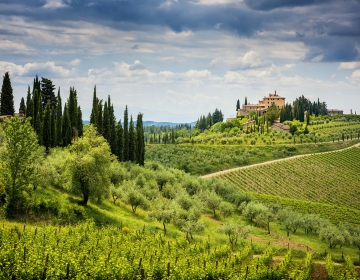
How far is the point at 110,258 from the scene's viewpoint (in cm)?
2730

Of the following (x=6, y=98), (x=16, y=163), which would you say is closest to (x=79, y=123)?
(x=6, y=98)

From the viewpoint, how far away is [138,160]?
84312 millimetres

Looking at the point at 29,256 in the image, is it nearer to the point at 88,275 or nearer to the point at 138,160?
the point at 88,275

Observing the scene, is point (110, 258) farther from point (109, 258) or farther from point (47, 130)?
point (47, 130)

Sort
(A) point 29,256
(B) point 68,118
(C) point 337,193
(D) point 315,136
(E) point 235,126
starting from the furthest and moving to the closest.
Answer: (E) point 235,126
(D) point 315,136
(C) point 337,193
(B) point 68,118
(A) point 29,256

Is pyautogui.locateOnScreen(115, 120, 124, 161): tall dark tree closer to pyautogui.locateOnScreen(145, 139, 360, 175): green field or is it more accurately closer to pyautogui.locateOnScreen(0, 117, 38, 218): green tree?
pyautogui.locateOnScreen(145, 139, 360, 175): green field

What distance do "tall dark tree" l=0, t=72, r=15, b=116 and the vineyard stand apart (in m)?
44.6

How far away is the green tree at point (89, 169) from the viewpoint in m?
42.2

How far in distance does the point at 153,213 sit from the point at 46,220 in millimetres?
12999

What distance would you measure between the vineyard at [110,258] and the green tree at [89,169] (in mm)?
6276

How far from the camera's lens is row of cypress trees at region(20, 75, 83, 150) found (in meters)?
65.9

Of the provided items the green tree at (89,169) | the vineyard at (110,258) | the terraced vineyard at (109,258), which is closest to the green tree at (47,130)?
the green tree at (89,169)

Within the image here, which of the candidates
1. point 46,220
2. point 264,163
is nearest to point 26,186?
point 46,220

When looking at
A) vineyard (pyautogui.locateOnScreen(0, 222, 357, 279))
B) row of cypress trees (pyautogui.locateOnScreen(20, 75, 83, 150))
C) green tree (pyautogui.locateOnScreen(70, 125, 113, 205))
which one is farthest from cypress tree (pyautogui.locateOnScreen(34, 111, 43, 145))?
vineyard (pyautogui.locateOnScreen(0, 222, 357, 279))
